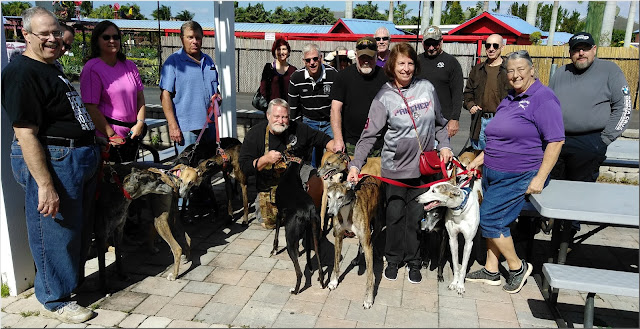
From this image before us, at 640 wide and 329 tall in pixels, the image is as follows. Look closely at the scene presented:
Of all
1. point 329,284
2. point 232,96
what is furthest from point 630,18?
point 329,284

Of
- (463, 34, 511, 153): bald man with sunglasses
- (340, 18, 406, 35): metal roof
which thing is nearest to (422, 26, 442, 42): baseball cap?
(463, 34, 511, 153): bald man with sunglasses

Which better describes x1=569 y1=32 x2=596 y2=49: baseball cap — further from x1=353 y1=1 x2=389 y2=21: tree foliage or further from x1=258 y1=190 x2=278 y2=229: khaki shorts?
x1=353 y1=1 x2=389 y2=21: tree foliage

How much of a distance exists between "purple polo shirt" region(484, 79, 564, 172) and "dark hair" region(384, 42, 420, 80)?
827 mm

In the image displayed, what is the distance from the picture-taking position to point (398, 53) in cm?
348

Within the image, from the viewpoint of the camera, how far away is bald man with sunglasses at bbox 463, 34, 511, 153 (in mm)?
5312

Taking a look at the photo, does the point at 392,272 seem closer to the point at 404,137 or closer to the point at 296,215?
the point at 296,215

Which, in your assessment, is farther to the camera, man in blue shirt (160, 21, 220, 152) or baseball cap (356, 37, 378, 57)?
man in blue shirt (160, 21, 220, 152)

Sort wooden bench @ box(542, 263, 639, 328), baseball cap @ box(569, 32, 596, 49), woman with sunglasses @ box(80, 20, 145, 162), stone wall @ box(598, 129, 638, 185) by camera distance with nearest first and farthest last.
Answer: wooden bench @ box(542, 263, 639, 328)
woman with sunglasses @ box(80, 20, 145, 162)
baseball cap @ box(569, 32, 596, 49)
stone wall @ box(598, 129, 638, 185)

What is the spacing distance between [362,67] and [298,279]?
7.07ft

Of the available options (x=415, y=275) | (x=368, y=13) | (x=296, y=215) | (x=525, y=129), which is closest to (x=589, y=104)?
(x=525, y=129)

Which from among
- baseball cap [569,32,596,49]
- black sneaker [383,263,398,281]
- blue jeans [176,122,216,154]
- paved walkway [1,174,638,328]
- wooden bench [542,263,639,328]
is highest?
baseball cap [569,32,596,49]

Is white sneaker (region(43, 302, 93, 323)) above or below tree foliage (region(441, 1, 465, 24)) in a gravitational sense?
below

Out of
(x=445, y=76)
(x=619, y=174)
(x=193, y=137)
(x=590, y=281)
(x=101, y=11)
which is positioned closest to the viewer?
(x=590, y=281)

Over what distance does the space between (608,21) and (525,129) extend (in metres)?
16.4
